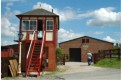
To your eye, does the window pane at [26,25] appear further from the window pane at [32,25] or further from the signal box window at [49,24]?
the signal box window at [49,24]

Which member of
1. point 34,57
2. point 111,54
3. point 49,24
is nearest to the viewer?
point 34,57

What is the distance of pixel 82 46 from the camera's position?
179 ft

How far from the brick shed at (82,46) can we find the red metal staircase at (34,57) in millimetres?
27670

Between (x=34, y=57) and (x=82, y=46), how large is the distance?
98.3ft

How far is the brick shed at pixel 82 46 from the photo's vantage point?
54.2 m

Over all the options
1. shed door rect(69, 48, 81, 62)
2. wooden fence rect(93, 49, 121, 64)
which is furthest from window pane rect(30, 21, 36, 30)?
shed door rect(69, 48, 81, 62)

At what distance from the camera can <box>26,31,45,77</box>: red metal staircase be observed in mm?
22875

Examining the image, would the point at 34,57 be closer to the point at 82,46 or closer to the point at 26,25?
the point at 26,25

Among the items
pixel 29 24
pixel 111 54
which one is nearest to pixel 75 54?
pixel 111 54

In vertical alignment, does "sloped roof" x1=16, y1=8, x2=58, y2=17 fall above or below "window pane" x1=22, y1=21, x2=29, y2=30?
above

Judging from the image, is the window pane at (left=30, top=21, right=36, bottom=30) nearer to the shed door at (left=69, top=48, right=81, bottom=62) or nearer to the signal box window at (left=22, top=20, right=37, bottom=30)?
the signal box window at (left=22, top=20, right=37, bottom=30)

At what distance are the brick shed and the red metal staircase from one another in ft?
90.8

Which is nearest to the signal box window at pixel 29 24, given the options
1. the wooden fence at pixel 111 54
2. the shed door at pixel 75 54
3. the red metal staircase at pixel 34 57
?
the red metal staircase at pixel 34 57

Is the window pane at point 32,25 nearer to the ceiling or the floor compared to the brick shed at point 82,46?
nearer to the ceiling
